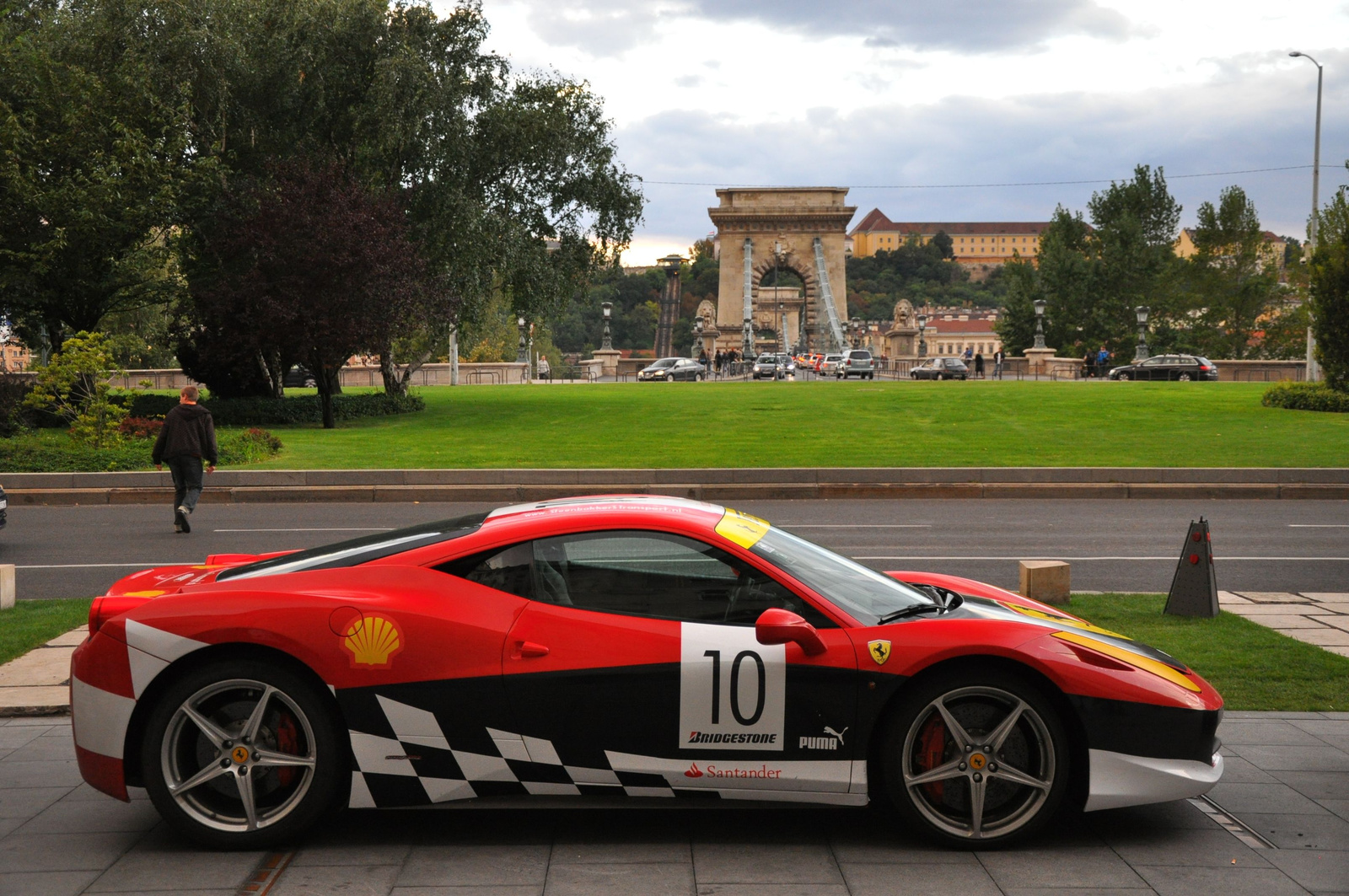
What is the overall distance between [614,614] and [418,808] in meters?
1.04

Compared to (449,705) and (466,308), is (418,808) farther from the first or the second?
(466,308)

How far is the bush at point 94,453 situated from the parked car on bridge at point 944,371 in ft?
141

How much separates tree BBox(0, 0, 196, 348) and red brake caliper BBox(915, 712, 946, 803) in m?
25.7

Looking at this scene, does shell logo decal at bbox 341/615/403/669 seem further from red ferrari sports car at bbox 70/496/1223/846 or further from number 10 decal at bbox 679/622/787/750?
number 10 decal at bbox 679/622/787/750

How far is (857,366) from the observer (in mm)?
58906

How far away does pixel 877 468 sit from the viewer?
1831 centimetres

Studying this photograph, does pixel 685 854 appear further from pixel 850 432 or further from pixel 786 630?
pixel 850 432

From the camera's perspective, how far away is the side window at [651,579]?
428 cm

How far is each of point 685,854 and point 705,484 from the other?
44.4 feet

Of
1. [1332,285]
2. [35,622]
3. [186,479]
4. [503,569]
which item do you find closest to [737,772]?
[503,569]

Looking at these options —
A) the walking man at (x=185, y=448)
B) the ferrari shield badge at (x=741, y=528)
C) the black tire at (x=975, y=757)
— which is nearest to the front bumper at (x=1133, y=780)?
the black tire at (x=975, y=757)

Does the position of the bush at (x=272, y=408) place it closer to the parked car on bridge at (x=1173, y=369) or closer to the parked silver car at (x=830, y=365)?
the parked car on bridge at (x=1173, y=369)

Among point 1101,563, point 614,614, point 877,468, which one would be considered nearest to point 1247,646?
point 1101,563

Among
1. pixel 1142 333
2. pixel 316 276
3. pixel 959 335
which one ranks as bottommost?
pixel 1142 333
